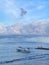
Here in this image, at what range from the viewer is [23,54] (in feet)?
10.5

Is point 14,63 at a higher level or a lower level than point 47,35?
lower

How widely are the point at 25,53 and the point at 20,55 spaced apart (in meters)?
0.11

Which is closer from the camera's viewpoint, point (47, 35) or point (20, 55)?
point (47, 35)

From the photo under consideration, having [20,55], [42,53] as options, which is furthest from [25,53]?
[42,53]

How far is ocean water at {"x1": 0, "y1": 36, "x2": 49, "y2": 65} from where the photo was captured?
9.36 feet

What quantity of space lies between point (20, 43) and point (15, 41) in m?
0.11

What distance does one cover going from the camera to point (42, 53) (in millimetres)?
3133

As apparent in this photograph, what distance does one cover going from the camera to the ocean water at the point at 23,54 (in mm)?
2852

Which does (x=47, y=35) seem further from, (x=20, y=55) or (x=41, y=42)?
(x=20, y=55)

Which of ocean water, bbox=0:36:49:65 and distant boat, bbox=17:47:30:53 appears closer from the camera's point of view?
ocean water, bbox=0:36:49:65

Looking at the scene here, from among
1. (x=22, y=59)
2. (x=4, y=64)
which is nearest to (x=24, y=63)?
(x=22, y=59)

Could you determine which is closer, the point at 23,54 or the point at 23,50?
the point at 23,50

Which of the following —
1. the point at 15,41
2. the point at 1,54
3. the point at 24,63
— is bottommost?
the point at 24,63

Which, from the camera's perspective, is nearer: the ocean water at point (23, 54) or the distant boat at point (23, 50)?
the ocean water at point (23, 54)
